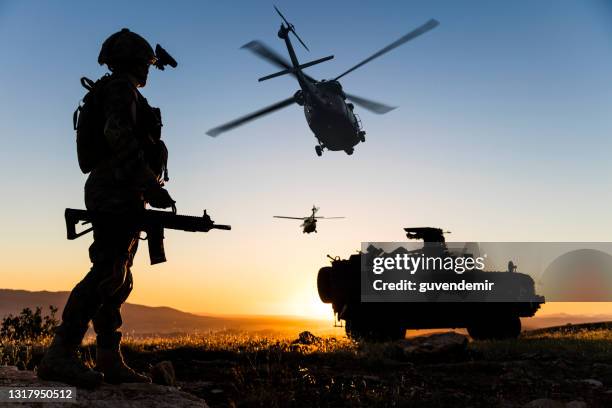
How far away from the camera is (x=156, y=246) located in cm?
438

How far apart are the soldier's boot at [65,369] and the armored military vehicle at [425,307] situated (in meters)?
11.1

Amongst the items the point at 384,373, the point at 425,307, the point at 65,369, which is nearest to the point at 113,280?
the point at 65,369

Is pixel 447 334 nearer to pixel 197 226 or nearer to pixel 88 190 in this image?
pixel 197 226

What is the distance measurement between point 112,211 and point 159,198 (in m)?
0.35

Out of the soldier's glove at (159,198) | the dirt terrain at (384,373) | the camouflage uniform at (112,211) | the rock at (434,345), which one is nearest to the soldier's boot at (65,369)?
the camouflage uniform at (112,211)

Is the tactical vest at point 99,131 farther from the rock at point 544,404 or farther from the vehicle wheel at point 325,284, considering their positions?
the vehicle wheel at point 325,284

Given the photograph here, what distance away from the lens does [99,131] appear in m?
4.40

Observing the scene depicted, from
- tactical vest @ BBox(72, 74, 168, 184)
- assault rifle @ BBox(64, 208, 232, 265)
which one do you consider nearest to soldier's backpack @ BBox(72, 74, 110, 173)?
tactical vest @ BBox(72, 74, 168, 184)

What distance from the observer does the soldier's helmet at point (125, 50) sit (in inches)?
180

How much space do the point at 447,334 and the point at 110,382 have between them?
655cm

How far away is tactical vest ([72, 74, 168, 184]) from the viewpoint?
4379 millimetres

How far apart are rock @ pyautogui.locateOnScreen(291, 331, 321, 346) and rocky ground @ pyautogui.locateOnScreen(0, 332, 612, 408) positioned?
3.95 ft

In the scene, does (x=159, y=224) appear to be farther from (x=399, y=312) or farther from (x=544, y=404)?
(x=399, y=312)

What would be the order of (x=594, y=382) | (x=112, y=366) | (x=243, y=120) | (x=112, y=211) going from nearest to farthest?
(x=112, y=211) → (x=112, y=366) → (x=594, y=382) → (x=243, y=120)
